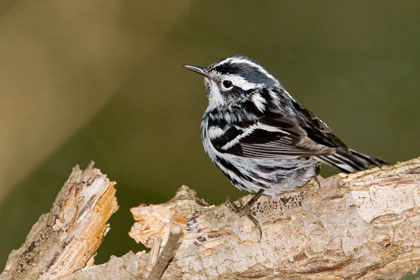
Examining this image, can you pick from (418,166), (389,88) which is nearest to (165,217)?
(418,166)

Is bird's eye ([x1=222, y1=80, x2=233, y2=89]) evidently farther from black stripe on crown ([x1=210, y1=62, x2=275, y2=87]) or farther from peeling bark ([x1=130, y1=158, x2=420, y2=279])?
peeling bark ([x1=130, y1=158, x2=420, y2=279])

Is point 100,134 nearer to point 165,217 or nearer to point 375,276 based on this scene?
point 165,217

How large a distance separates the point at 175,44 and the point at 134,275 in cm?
391

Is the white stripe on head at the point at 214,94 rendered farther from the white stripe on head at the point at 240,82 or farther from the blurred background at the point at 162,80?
the blurred background at the point at 162,80

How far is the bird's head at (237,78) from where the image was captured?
509 cm

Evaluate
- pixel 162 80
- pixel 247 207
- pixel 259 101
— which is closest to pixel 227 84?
pixel 259 101

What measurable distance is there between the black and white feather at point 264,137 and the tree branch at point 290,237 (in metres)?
0.35

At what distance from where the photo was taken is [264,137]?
4.47 meters

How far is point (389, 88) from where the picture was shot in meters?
7.22

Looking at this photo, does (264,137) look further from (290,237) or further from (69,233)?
(69,233)

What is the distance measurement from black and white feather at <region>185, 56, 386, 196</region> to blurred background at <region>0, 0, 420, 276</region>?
1.98 meters

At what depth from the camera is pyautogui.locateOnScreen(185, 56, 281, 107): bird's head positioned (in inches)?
200

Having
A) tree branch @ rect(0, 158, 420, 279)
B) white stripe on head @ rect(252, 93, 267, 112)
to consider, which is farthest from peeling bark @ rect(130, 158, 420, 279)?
white stripe on head @ rect(252, 93, 267, 112)

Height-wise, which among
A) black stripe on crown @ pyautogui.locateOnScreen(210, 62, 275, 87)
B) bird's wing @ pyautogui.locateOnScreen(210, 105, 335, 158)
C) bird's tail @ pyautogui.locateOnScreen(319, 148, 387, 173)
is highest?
black stripe on crown @ pyautogui.locateOnScreen(210, 62, 275, 87)
